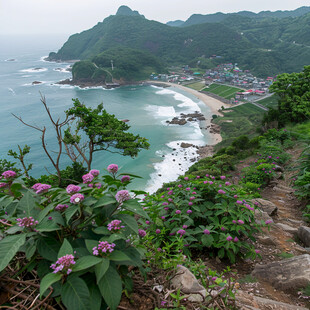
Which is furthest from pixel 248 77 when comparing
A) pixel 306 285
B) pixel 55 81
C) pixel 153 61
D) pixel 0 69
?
pixel 0 69

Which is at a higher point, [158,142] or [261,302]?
[261,302]

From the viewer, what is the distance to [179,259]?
2141 millimetres

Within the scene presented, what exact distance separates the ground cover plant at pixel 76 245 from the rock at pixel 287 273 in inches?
91.6

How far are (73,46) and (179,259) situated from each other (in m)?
158

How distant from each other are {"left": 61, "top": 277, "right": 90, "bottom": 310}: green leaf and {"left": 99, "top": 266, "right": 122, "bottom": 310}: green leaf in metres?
0.10

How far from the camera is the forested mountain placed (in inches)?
3654

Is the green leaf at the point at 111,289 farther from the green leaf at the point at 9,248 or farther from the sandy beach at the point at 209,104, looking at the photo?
the sandy beach at the point at 209,104

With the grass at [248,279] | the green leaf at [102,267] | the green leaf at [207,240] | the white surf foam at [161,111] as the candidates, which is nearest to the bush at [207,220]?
the green leaf at [207,240]

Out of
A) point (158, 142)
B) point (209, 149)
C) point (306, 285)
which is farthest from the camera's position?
point (158, 142)

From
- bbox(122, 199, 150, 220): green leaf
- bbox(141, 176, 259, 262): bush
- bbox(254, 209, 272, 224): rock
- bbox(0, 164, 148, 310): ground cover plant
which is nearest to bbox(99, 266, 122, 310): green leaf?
bbox(0, 164, 148, 310): ground cover plant

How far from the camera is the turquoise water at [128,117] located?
29320 millimetres

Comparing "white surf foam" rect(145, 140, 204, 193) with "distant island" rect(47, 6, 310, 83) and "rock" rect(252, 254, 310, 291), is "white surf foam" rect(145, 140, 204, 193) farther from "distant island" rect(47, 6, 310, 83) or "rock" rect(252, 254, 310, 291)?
"distant island" rect(47, 6, 310, 83)

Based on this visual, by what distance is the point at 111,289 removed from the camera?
1341 millimetres

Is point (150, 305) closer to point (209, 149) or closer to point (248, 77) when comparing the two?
point (209, 149)
